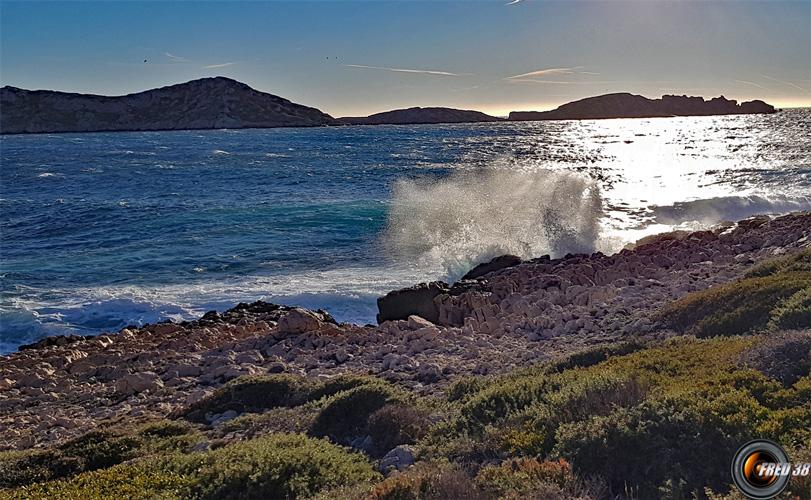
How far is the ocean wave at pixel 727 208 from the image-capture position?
29609mm

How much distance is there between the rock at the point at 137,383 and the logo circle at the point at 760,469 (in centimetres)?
888

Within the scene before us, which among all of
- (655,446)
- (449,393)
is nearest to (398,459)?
(449,393)

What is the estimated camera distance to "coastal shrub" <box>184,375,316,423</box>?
8609mm

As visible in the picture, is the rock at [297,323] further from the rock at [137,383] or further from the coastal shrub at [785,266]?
the coastal shrub at [785,266]

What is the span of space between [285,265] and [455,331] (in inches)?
497

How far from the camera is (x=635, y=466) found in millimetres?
4832

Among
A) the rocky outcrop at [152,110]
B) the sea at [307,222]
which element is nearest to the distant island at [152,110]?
the rocky outcrop at [152,110]

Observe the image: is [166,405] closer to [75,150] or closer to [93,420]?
[93,420]

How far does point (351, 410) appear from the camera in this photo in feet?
24.4

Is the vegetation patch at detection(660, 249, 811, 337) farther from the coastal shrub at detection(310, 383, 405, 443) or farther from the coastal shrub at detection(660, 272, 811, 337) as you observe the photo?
the coastal shrub at detection(310, 383, 405, 443)

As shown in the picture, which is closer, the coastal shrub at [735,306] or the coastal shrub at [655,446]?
the coastal shrub at [655,446]

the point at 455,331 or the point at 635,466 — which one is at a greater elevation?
the point at 635,466

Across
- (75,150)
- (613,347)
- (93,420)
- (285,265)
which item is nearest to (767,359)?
(613,347)

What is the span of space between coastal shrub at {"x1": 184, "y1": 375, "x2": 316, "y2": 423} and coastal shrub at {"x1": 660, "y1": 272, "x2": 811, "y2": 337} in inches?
222
